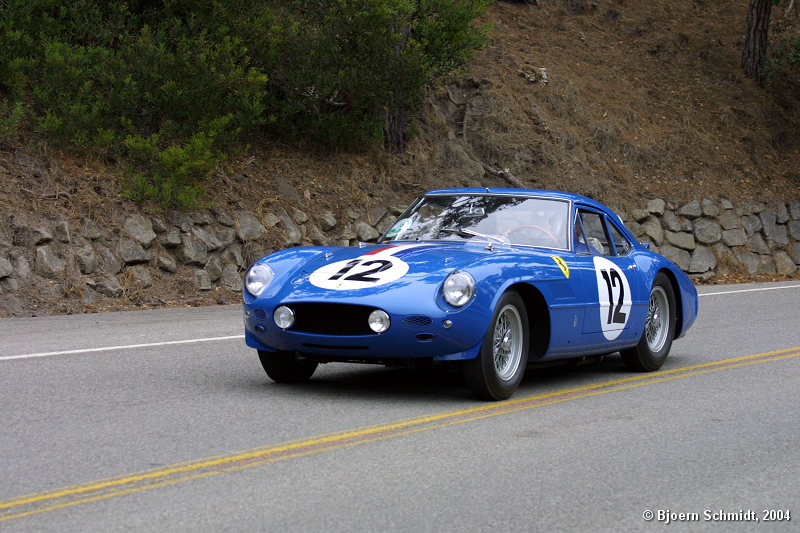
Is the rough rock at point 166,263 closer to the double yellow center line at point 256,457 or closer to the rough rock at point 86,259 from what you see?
the rough rock at point 86,259

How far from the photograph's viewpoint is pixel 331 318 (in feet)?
20.0

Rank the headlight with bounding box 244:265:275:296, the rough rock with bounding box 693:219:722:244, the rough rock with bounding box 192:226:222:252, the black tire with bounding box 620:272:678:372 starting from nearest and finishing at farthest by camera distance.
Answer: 1. the headlight with bounding box 244:265:275:296
2. the black tire with bounding box 620:272:678:372
3. the rough rock with bounding box 192:226:222:252
4. the rough rock with bounding box 693:219:722:244

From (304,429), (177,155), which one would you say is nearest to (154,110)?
(177,155)

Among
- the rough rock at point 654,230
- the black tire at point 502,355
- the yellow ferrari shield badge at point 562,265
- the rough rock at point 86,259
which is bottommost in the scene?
the rough rock at point 654,230

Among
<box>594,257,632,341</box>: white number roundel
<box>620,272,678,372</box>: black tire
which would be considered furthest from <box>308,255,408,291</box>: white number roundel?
<box>620,272,678,372</box>: black tire

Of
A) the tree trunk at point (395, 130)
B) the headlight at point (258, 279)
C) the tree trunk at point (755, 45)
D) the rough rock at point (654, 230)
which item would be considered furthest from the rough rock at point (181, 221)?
the tree trunk at point (755, 45)

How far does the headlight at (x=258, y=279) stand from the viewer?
6566 millimetres


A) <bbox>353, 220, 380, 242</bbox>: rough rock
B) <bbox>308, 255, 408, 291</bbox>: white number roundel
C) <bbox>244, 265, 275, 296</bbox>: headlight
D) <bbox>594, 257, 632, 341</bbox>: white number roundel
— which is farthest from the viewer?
<bbox>353, 220, 380, 242</bbox>: rough rock

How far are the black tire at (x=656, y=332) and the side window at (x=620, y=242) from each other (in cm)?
40

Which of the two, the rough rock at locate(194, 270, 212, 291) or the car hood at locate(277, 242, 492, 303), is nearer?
the car hood at locate(277, 242, 492, 303)

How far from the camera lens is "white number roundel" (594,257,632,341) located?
23.8 ft

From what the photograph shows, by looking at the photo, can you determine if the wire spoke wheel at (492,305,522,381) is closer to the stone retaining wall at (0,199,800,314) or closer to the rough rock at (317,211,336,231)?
the stone retaining wall at (0,199,800,314)

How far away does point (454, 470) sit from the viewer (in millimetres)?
4594

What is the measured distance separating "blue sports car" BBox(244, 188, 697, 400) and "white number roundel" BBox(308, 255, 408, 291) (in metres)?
0.01
